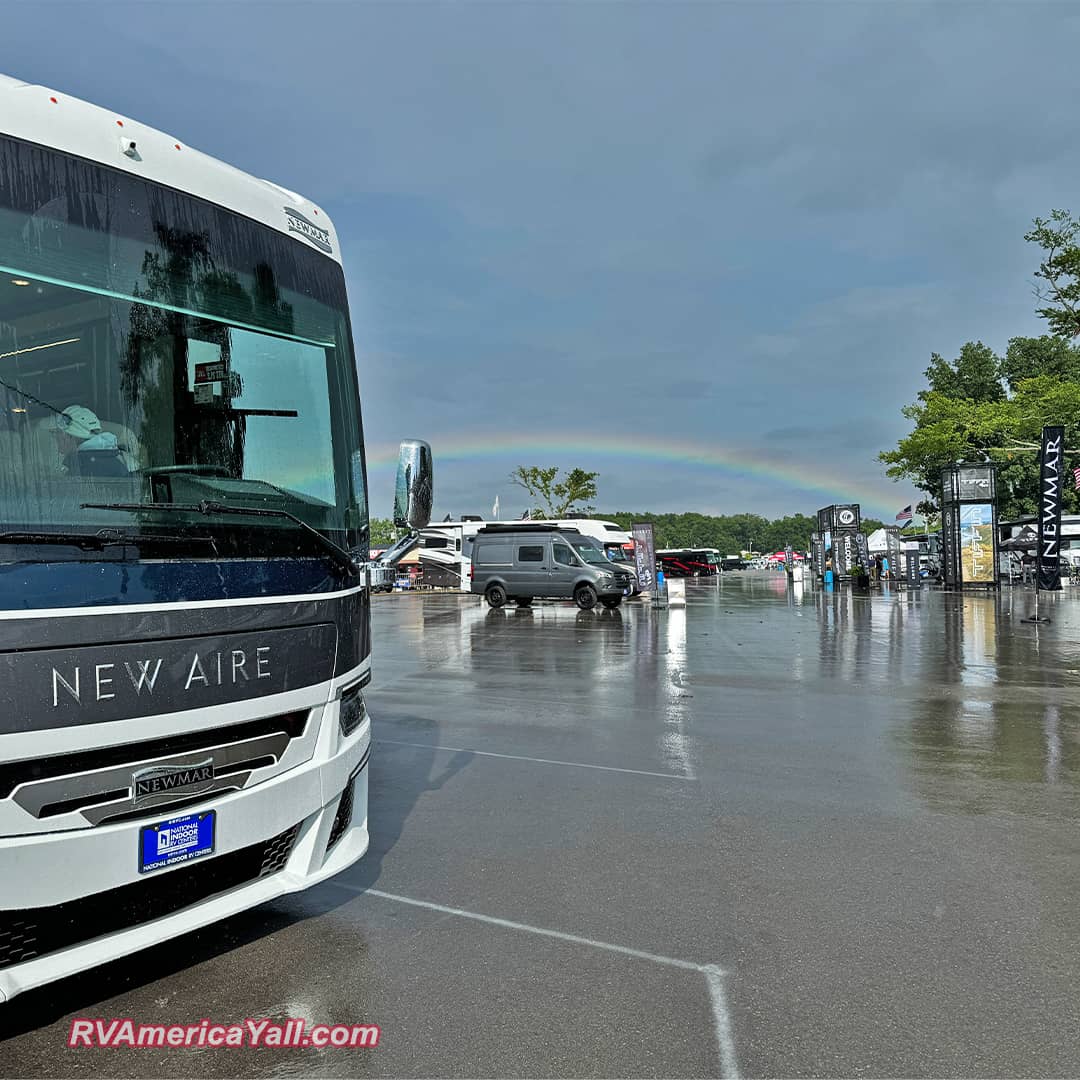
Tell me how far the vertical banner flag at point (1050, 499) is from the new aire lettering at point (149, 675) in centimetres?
2469

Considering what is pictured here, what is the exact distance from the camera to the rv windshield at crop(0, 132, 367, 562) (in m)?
3.10

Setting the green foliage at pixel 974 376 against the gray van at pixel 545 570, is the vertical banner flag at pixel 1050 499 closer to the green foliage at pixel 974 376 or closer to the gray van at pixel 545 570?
the gray van at pixel 545 570

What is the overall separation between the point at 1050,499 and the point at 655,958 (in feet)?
80.3

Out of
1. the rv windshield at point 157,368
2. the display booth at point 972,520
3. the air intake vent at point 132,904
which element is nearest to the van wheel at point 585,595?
the display booth at point 972,520

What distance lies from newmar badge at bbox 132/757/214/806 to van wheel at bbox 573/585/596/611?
24605mm

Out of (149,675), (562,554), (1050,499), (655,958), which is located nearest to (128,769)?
Answer: (149,675)

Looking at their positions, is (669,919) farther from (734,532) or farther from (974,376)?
(734,532)

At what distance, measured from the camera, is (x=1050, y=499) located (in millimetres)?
24453

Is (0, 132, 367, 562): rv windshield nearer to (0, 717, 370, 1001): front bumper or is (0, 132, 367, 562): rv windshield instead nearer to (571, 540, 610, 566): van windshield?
(0, 717, 370, 1001): front bumper

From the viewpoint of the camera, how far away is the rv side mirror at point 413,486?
16.1 feet

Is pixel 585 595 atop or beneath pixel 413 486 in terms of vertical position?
beneath

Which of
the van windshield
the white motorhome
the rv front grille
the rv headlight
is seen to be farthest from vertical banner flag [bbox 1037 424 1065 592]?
the rv front grille

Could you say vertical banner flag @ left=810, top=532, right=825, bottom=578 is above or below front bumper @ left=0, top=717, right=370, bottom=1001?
above

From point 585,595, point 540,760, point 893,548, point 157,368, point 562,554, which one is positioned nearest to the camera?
point 157,368
